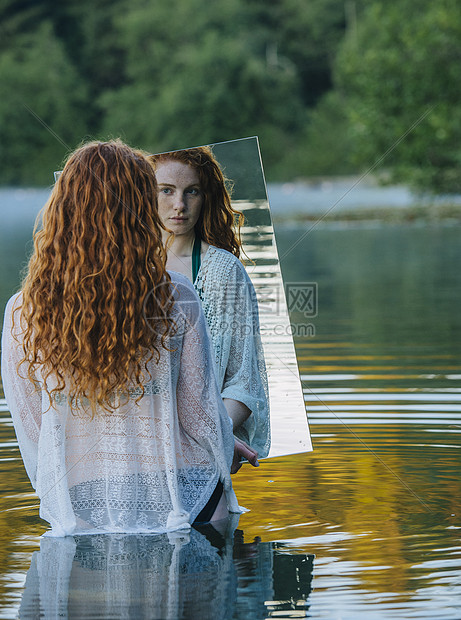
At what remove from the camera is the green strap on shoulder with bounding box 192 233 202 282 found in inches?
182

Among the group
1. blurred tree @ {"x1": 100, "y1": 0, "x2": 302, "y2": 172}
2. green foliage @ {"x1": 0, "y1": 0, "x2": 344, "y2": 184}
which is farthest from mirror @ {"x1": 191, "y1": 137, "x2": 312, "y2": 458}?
blurred tree @ {"x1": 100, "y1": 0, "x2": 302, "y2": 172}

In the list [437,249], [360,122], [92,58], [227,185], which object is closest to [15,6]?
[92,58]

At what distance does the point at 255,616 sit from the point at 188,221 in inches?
→ 61.4

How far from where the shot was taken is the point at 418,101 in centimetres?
3659

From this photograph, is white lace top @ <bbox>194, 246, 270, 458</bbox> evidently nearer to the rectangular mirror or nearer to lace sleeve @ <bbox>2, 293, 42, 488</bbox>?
the rectangular mirror

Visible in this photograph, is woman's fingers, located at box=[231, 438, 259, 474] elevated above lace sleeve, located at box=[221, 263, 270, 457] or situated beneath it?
situated beneath

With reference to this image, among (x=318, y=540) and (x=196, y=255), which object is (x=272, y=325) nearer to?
(x=196, y=255)

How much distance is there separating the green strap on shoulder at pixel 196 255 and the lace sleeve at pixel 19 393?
813mm

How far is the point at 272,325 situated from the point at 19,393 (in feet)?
3.72

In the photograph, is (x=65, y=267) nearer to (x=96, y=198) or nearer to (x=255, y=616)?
(x=96, y=198)

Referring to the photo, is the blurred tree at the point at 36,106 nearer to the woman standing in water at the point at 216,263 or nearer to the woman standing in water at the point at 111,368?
the woman standing in water at the point at 216,263

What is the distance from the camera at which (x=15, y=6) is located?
66812 mm

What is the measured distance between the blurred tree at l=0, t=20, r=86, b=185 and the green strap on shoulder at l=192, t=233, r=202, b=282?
4922 centimetres

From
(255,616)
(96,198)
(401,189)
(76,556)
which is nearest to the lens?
(255,616)
